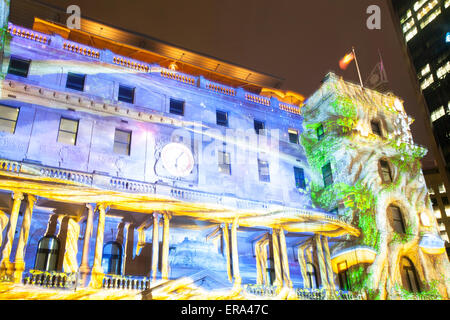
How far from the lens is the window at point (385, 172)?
95.3ft

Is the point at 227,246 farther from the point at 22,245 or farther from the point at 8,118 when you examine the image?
the point at 8,118

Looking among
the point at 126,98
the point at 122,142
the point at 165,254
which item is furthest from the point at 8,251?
the point at 126,98

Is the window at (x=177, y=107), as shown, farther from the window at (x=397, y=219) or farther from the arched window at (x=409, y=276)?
the arched window at (x=409, y=276)

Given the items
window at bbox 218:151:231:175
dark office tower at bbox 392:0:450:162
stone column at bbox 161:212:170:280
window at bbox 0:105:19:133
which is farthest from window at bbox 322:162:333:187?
dark office tower at bbox 392:0:450:162

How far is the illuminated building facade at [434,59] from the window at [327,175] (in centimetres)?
3639

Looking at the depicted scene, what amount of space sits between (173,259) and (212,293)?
12.4ft

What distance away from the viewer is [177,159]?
23.9 meters

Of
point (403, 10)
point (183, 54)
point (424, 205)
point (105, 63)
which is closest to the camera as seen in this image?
point (105, 63)

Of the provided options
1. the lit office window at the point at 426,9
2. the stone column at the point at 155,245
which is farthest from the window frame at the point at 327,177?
the lit office window at the point at 426,9

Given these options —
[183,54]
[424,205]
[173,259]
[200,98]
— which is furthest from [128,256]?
[424,205]

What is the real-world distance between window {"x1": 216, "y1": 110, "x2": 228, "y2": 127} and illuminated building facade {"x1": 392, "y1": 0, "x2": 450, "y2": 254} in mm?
43540

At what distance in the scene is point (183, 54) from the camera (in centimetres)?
3166
